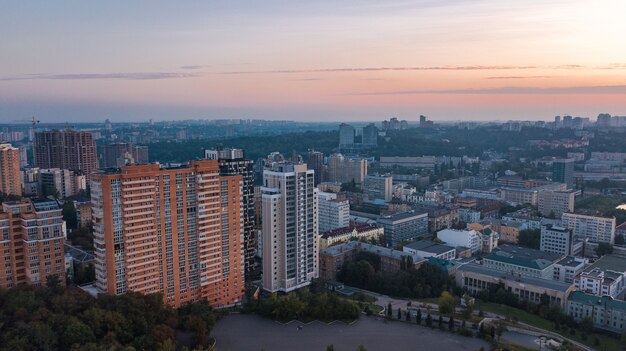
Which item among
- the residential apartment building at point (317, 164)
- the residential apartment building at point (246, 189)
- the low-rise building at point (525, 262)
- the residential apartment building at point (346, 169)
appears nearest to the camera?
the residential apartment building at point (246, 189)

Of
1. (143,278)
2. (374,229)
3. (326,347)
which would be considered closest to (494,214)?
(374,229)

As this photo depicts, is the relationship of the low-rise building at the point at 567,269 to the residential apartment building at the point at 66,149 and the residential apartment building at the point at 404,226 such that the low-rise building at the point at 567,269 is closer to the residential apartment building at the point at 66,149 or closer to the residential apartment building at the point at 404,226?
the residential apartment building at the point at 404,226

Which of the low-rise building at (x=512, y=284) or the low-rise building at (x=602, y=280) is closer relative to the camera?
the low-rise building at (x=512, y=284)

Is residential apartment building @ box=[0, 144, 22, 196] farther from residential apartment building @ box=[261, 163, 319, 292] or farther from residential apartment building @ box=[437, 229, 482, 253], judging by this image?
residential apartment building @ box=[437, 229, 482, 253]

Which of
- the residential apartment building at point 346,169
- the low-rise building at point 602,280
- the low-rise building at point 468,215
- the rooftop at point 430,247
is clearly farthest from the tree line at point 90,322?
the residential apartment building at point 346,169

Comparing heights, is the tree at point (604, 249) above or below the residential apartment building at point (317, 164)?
below

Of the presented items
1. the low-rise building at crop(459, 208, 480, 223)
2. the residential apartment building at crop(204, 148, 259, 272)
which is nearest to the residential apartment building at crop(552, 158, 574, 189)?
the low-rise building at crop(459, 208, 480, 223)

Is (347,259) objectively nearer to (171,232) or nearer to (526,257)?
(526,257)

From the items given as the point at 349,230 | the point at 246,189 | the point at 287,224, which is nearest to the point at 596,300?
the point at 287,224
